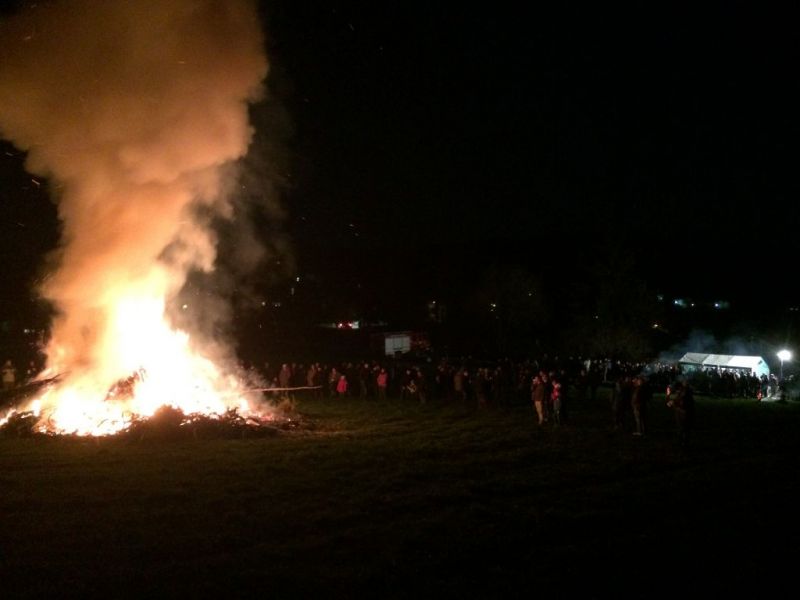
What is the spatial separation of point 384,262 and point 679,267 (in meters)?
37.9

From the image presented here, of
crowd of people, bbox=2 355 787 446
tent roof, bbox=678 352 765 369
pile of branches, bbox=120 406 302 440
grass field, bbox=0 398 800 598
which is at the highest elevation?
tent roof, bbox=678 352 765 369

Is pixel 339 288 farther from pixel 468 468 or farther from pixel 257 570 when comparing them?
pixel 257 570

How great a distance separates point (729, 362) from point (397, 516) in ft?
77.5

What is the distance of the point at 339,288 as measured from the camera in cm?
6494

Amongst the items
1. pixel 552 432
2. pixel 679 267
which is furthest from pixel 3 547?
pixel 679 267

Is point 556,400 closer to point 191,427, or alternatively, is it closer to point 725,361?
point 191,427

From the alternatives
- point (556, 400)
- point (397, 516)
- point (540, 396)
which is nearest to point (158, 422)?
point (397, 516)

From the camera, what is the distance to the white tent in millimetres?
26422

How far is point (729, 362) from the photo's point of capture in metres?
27.4

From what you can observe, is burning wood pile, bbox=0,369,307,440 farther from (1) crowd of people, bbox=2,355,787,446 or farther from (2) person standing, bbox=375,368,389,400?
(2) person standing, bbox=375,368,389,400

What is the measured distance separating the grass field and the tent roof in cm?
1388

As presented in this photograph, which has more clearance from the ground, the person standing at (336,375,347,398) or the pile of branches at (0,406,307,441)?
the person standing at (336,375,347,398)

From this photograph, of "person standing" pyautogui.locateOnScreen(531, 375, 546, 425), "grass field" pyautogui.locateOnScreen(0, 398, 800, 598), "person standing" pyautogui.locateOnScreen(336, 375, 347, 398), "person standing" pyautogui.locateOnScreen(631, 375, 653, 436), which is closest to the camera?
"grass field" pyautogui.locateOnScreen(0, 398, 800, 598)

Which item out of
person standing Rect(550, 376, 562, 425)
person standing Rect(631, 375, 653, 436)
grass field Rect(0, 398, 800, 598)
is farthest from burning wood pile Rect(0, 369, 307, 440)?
person standing Rect(631, 375, 653, 436)
